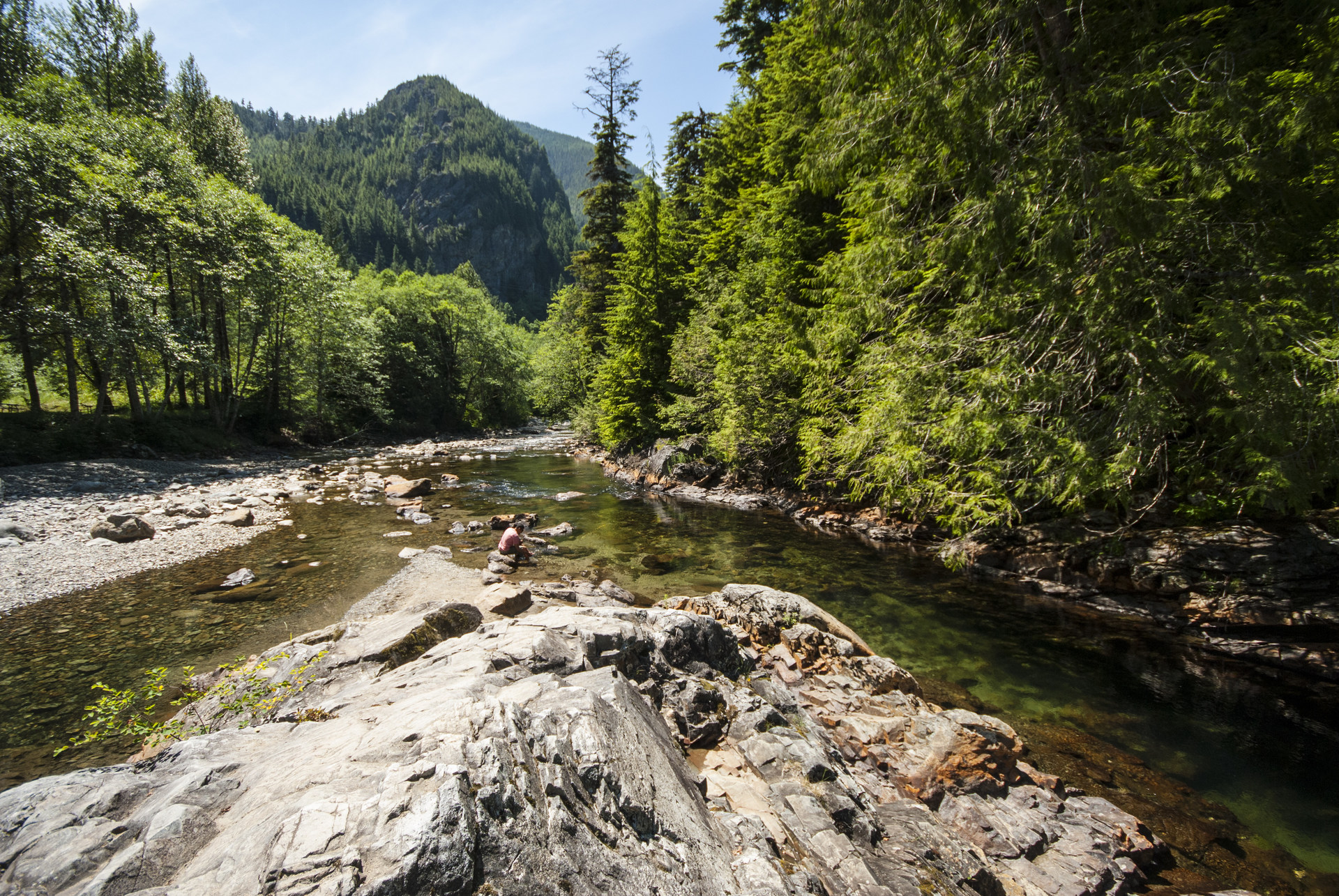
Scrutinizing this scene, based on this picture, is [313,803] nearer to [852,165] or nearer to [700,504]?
[852,165]

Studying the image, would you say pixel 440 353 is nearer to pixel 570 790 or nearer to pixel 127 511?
pixel 127 511

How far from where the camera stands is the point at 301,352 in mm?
30328

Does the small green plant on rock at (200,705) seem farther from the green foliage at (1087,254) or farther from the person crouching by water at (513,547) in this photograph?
the green foliage at (1087,254)

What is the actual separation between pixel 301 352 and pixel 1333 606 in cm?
3986

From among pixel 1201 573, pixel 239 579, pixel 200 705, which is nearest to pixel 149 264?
pixel 239 579

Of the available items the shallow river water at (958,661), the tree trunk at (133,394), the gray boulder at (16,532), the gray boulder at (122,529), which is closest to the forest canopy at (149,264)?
the tree trunk at (133,394)

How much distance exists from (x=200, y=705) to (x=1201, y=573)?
1317 cm

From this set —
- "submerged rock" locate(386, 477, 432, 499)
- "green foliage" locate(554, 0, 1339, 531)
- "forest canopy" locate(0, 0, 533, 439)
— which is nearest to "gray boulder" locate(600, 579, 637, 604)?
"green foliage" locate(554, 0, 1339, 531)

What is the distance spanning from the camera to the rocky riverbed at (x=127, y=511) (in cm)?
956

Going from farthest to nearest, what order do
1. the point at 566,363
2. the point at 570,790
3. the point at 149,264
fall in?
1. the point at 566,363
2. the point at 149,264
3. the point at 570,790

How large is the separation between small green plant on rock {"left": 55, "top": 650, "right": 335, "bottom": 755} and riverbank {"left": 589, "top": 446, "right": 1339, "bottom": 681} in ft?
31.8

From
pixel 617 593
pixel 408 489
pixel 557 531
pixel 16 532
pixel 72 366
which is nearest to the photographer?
pixel 617 593

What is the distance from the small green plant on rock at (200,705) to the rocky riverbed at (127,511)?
17.2 feet

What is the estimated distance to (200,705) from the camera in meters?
5.23
